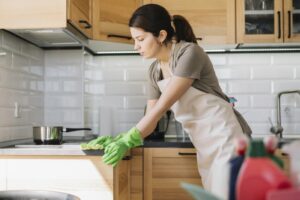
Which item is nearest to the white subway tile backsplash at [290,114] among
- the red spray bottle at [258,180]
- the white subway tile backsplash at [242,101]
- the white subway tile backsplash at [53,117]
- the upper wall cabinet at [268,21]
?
the white subway tile backsplash at [242,101]

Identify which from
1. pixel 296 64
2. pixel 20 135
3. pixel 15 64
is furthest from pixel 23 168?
Result: pixel 296 64

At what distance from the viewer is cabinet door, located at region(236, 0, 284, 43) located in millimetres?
2488

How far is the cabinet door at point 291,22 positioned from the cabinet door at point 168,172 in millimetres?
899

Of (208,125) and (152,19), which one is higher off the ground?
(152,19)

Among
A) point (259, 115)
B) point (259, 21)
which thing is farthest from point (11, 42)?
point (259, 115)

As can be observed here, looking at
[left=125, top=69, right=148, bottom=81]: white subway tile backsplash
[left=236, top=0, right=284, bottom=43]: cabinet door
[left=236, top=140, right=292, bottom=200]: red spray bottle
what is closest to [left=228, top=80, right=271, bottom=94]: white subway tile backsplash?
[left=236, top=0, right=284, bottom=43]: cabinet door

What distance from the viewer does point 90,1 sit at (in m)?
2.45

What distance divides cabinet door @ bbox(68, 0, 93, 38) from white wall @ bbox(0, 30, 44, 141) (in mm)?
356

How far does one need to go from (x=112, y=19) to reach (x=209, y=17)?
56 cm

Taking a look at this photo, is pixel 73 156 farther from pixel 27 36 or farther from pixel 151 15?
pixel 27 36

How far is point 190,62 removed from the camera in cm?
178

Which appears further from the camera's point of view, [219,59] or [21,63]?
[219,59]

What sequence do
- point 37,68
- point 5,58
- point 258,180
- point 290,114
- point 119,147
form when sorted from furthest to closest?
1. point 290,114
2. point 37,68
3. point 5,58
4. point 119,147
5. point 258,180

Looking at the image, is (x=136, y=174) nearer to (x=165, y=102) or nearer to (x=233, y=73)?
(x=165, y=102)
